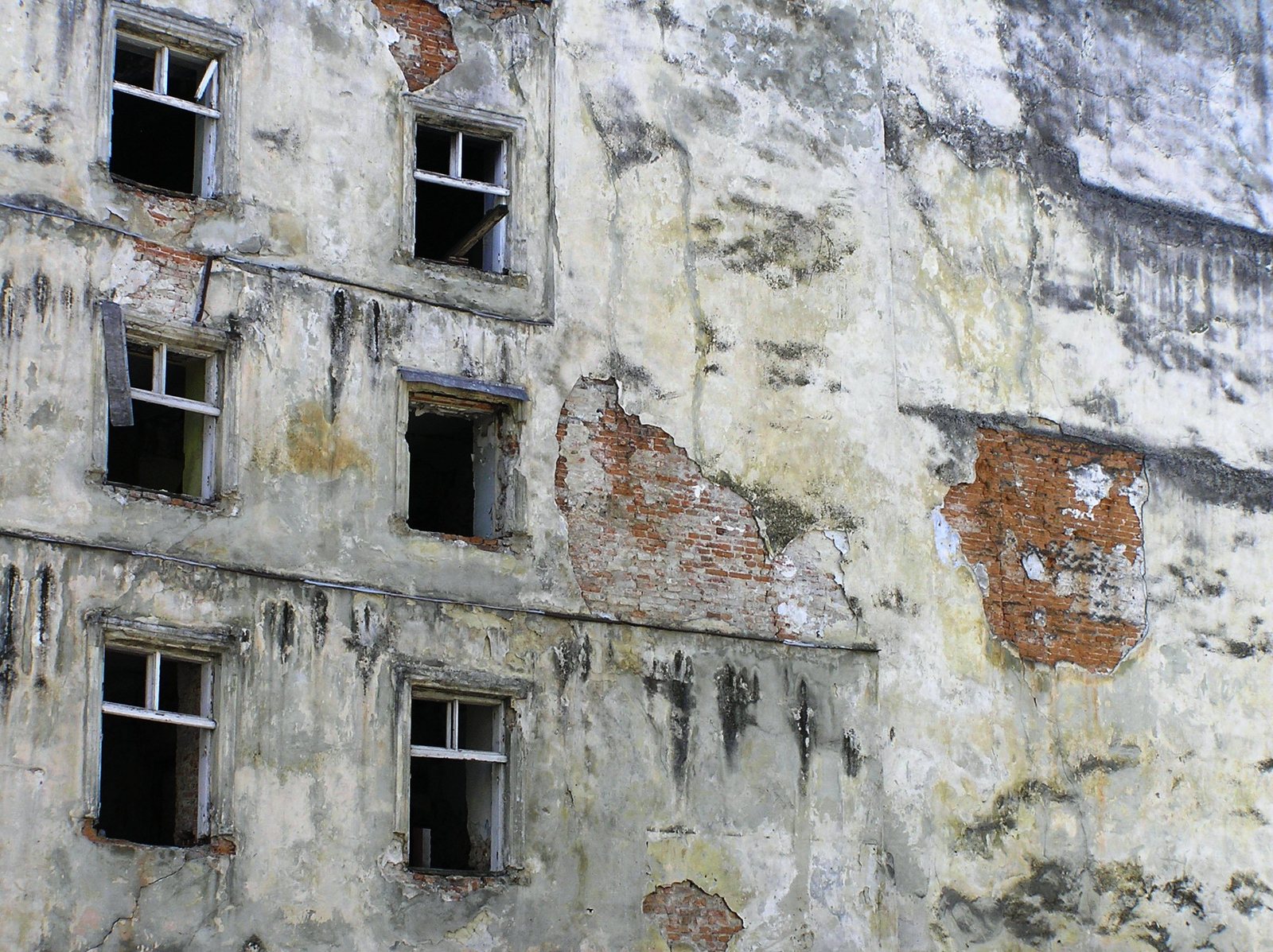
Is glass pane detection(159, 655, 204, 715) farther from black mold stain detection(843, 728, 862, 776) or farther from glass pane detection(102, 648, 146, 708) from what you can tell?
black mold stain detection(843, 728, 862, 776)

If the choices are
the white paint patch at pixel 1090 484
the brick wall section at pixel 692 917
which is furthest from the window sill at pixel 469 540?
the white paint patch at pixel 1090 484

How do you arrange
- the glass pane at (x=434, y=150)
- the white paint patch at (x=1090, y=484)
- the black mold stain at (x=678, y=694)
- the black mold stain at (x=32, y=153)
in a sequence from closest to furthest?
the black mold stain at (x=32, y=153)
the black mold stain at (x=678, y=694)
the glass pane at (x=434, y=150)
the white paint patch at (x=1090, y=484)

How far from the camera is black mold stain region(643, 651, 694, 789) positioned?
56.4 ft

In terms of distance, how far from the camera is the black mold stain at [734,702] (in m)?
17.4

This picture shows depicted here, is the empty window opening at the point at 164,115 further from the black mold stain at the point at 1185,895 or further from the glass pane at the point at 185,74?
the black mold stain at the point at 1185,895

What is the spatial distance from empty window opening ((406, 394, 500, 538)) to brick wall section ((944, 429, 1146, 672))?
4191 millimetres

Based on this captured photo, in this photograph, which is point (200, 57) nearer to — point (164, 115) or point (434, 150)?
point (164, 115)

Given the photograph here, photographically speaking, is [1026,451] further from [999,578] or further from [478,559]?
[478,559]

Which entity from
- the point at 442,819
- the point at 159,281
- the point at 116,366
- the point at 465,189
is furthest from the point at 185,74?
the point at 442,819

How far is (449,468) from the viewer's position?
19547 millimetres

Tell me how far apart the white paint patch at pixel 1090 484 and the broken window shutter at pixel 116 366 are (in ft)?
27.9

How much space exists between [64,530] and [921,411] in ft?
24.9

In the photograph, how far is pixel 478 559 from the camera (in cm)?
1684

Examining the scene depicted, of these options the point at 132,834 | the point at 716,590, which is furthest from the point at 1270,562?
the point at 132,834
